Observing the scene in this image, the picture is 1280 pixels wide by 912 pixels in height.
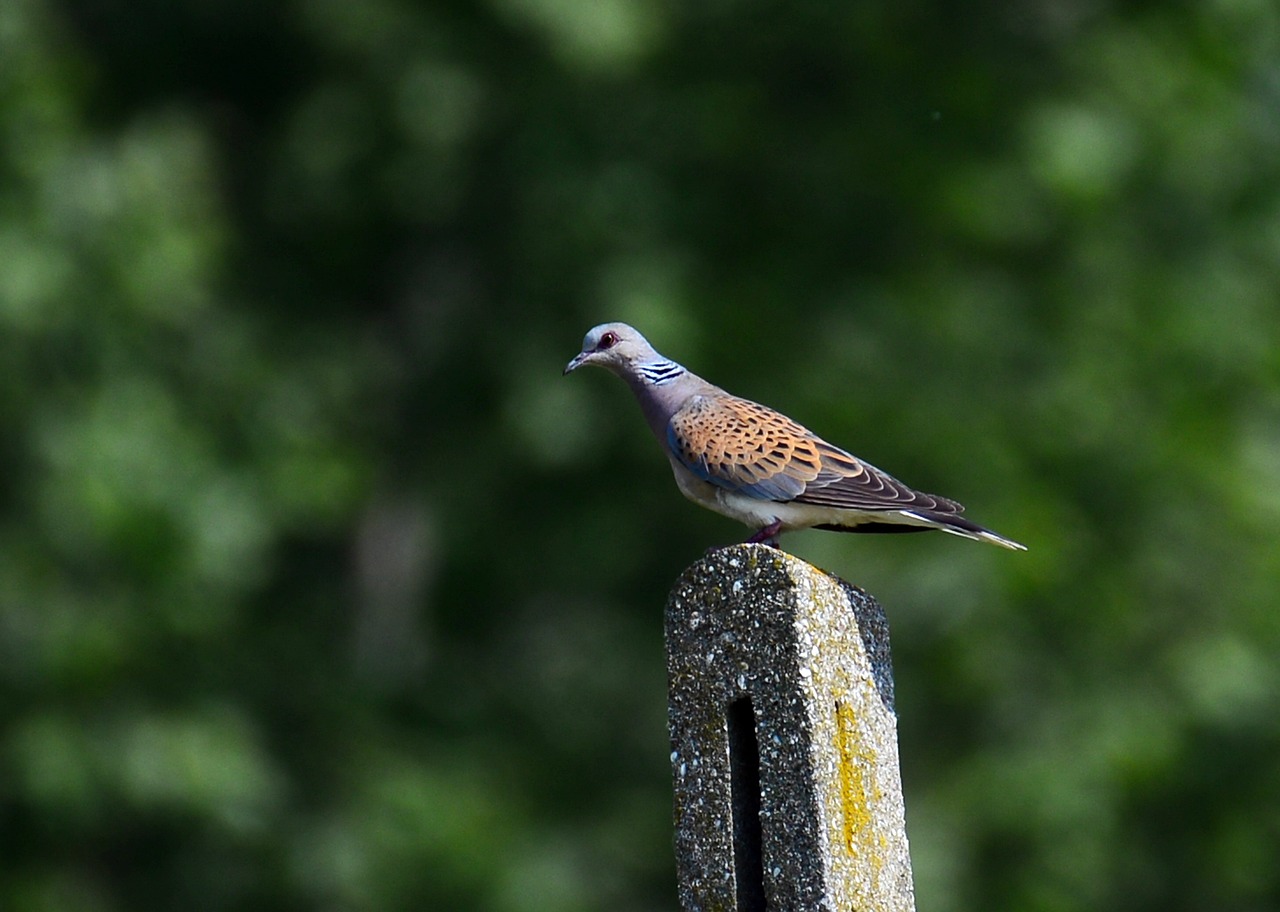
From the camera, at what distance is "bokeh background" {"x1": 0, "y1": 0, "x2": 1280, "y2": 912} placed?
39.7 feet

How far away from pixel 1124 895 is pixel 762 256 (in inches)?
194

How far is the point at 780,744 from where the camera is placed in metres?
3.09

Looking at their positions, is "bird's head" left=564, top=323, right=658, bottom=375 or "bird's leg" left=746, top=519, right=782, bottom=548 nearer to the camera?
"bird's leg" left=746, top=519, right=782, bottom=548

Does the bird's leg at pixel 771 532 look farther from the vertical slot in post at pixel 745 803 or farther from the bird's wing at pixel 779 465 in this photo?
the vertical slot in post at pixel 745 803

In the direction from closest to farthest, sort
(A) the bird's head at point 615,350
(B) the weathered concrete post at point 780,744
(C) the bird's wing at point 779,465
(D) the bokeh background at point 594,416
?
(B) the weathered concrete post at point 780,744
(C) the bird's wing at point 779,465
(A) the bird's head at point 615,350
(D) the bokeh background at point 594,416

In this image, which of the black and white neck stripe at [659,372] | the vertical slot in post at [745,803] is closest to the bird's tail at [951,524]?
the black and white neck stripe at [659,372]

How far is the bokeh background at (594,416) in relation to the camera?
12.1 metres

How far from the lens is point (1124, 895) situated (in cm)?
1352

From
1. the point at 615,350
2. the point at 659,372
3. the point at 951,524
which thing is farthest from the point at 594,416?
the point at 951,524

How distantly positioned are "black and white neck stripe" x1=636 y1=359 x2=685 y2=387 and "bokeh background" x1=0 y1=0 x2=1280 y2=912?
6357mm

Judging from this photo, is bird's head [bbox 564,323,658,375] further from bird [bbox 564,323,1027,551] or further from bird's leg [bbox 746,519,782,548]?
bird's leg [bbox 746,519,782,548]

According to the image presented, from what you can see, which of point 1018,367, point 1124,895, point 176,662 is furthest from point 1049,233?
point 176,662

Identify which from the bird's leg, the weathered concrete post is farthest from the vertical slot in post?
the bird's leg

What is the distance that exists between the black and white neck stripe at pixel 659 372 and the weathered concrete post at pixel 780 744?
2.52 meters
